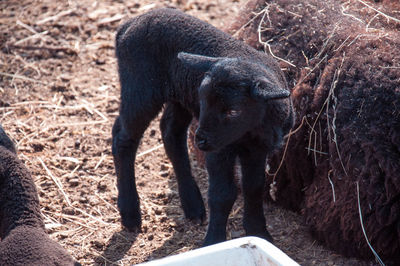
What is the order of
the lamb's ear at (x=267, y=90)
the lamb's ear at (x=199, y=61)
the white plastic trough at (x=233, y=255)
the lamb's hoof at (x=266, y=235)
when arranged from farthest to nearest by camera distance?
the lamb's hoof at (x=266, y=235)
the lamb's ear at (x=199, y=61)
the lamb's ear at (x=267, y=90)
the white plastic trough at (x=233, y=255)

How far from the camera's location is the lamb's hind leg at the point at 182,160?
17.6 feet

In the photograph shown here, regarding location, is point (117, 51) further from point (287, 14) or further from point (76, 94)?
point (76, 94)

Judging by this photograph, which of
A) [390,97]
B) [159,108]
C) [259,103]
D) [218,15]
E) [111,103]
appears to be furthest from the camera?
[218,15]

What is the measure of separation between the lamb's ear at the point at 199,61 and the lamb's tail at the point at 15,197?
1.43 m

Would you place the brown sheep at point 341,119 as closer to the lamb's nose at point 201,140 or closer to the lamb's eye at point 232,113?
the lamb's eye at point 232,113

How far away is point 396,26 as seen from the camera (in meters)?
5.36

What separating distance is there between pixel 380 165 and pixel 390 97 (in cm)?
50

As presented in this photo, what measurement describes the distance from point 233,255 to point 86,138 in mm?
3210

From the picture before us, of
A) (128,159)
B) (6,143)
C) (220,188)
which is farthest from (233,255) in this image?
(6,143)

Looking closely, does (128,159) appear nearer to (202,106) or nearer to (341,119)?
(202,106)

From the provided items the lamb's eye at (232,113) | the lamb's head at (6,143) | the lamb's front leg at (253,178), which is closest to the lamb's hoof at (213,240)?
the lamb's front leg at (253,178)

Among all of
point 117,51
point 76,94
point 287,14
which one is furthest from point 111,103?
point 287,14

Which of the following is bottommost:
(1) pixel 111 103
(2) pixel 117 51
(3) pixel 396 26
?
(1) pixel 111 103

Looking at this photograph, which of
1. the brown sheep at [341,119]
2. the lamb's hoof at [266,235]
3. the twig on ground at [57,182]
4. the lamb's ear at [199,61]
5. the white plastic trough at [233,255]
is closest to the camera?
the white plastic trough at [233,255]
